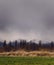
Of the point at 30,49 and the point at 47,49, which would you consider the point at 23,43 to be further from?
the point at 47,49

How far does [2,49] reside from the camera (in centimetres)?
18875

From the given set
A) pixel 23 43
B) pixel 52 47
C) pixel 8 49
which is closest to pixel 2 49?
pixel 8 49

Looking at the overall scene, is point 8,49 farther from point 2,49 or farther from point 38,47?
point 38,47

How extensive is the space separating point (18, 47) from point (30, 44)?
574 inches

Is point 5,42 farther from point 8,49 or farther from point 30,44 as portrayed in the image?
point 30,44

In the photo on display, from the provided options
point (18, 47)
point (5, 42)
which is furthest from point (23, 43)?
point (5, 42)

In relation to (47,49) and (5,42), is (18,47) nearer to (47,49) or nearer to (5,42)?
(5,42)

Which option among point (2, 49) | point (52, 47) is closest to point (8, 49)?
point (2, 49)

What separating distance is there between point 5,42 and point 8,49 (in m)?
10.1

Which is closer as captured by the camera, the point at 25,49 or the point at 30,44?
the point at 25,49

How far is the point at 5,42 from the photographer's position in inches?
7662

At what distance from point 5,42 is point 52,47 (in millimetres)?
49536

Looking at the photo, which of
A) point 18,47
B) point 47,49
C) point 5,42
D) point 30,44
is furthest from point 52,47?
point 5,42

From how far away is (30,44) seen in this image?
197m
